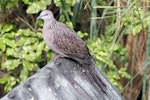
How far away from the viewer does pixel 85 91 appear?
238cm

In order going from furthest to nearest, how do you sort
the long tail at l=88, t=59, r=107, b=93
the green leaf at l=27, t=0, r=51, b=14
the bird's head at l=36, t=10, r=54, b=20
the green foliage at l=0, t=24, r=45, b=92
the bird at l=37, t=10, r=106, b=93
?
the green leaf at l=27, t=0, r=51, b=14 < the green foliage at l=0, t=24, r=45, b=92 < the bird's head at l=36, t=10, r=54, b=20 < the bird at l=37, t=10, r=106, b=93 < the long tail at l=88, t=59, r=107, b=93

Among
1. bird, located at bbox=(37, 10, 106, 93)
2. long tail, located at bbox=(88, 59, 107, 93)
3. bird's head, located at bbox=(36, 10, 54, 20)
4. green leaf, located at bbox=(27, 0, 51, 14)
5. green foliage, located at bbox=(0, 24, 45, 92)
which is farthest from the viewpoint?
green leaf, located at bbox=(27, 0, 51, 14)

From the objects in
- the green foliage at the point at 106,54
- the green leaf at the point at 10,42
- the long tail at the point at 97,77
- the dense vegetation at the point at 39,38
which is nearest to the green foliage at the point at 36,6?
the dense vegetation at the point at 39,38

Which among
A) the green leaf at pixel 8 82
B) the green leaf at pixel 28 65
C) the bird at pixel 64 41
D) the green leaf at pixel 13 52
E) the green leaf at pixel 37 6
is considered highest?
the green leaf at pixel 37 6

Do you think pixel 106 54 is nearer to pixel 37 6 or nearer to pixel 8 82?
pixel 37 6

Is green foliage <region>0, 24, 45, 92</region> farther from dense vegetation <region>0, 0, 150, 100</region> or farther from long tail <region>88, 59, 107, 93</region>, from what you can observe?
long tail <region>88, 59, 107, 93</region>

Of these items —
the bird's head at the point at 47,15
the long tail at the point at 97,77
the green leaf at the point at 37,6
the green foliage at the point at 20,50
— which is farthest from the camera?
the green leaf at the point at 37,6

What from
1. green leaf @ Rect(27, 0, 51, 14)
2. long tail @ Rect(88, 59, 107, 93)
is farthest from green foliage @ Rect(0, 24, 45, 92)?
long tail @ Rect(88, 59, 107, 93)

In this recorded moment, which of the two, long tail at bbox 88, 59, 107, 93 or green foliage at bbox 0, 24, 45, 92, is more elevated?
long tail at bbox 88, 59, 107, 93

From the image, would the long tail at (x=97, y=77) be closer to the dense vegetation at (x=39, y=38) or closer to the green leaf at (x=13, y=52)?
the dense vegetation at (x=39, y=38)

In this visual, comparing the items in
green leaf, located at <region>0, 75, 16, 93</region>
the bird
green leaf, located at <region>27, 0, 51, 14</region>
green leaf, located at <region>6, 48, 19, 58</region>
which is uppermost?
green leaf, located at <region>27, 0, 51, 14</region>

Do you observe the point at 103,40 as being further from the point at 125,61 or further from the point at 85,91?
the point at 85,91

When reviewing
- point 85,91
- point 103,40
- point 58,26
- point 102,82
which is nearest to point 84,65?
point 102,82

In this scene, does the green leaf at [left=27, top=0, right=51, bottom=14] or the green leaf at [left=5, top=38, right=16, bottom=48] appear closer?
the green leaf at [left=5, top=38, right=16, bottom=48]
